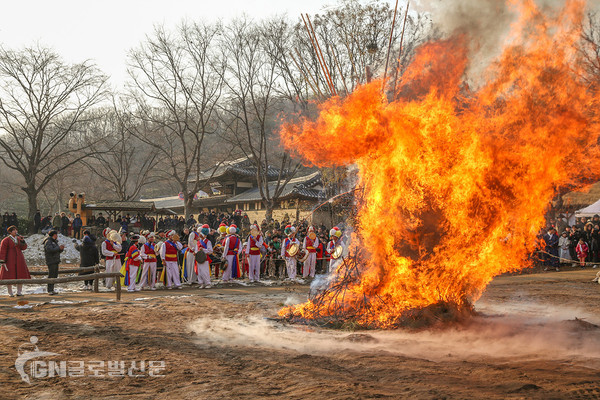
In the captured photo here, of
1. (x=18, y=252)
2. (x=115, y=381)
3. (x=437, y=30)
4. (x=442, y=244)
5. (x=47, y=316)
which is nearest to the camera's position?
(x=115, y=381)

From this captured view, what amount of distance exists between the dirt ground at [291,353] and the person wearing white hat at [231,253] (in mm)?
5830

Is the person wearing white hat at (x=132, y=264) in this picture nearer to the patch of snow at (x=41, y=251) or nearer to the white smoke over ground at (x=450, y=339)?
the white smoke over ground at (x=450, y=339)

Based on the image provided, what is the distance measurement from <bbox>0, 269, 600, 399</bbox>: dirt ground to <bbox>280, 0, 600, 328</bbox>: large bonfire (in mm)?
1048

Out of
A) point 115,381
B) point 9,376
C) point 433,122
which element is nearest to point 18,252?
point 9,376

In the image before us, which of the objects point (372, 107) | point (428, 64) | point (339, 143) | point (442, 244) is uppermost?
point (428, 64)

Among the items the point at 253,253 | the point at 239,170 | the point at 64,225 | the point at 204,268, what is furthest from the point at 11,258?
the point at 239,170

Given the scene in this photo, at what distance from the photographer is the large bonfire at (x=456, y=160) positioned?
28.2 ft

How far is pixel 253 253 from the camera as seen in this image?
59.4 ft

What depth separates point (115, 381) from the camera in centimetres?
587

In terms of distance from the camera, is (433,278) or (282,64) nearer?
(433,278)

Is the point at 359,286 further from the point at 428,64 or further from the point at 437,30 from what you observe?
the point at 437,30

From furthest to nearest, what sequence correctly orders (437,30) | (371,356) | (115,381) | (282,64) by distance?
1. (282,64)
2. (437,30)
3. (371,356)
4. (115,381)

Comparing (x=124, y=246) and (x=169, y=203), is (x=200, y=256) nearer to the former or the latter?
(x=124, y=246)

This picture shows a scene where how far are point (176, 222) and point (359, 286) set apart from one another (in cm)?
2613
